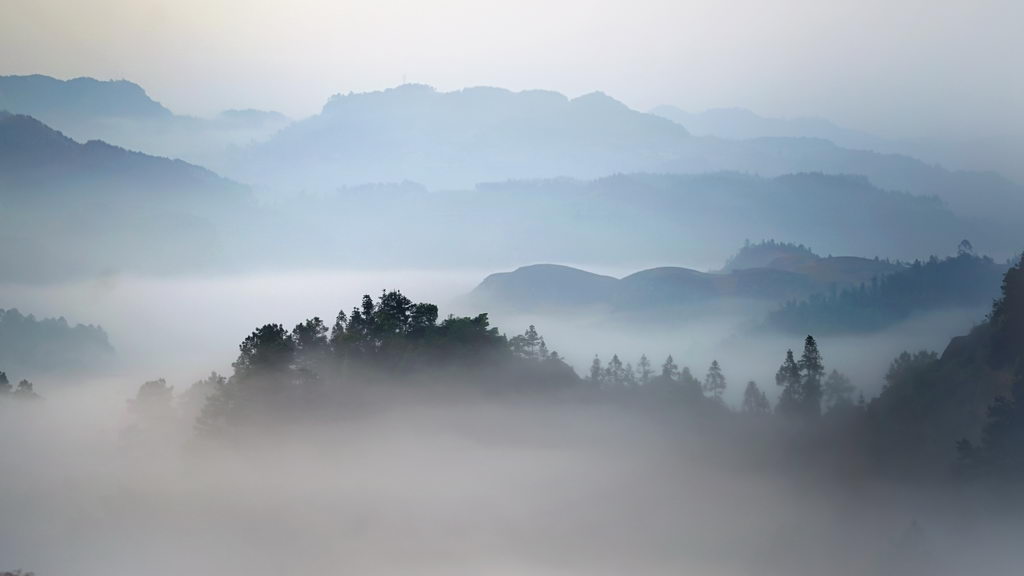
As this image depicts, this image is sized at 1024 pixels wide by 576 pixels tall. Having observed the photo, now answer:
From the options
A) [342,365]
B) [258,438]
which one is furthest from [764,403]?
[258,438]

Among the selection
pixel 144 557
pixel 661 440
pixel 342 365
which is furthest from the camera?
pixel 661 440

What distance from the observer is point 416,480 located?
75.1m

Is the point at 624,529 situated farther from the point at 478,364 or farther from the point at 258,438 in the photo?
the point at 258,438

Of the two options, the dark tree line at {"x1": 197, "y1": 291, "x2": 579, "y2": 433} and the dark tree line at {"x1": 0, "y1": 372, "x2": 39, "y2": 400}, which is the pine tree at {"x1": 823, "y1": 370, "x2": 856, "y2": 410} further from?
the dark tree line at {"x1": 0, "y1": 372, "x2": 39, "y2": 400}

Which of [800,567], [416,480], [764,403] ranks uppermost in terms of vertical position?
[764,403]

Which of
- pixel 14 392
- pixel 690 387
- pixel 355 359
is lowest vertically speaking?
pixel 14 392

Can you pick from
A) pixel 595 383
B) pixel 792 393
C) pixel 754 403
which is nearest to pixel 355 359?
pixel 595 383

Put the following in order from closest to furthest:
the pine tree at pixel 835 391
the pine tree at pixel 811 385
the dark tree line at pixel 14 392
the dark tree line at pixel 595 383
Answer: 1. the dark tree line at pixel 595 383
2. the pine tree at pixel 811 385
3. the pine tree at pixel 835 391
4. the dark tree line at pixel 14 392

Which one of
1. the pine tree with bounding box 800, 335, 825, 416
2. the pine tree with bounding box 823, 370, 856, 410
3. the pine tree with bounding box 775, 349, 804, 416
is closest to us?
the pine tree with bounding box 800, 335, 825, 416

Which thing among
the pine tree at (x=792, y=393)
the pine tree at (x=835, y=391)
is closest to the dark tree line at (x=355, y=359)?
the pine tree at (x=792, y=393)

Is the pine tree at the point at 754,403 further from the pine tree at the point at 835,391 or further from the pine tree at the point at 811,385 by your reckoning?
the pine tree at the point at 811,385

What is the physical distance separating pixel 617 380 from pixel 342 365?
32522 mm

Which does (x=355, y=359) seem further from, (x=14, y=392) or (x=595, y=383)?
(x=14, y=392)

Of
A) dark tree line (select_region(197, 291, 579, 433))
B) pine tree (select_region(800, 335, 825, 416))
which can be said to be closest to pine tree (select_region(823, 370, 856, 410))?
pine tree (select_region(800, 335, 825, 416))
